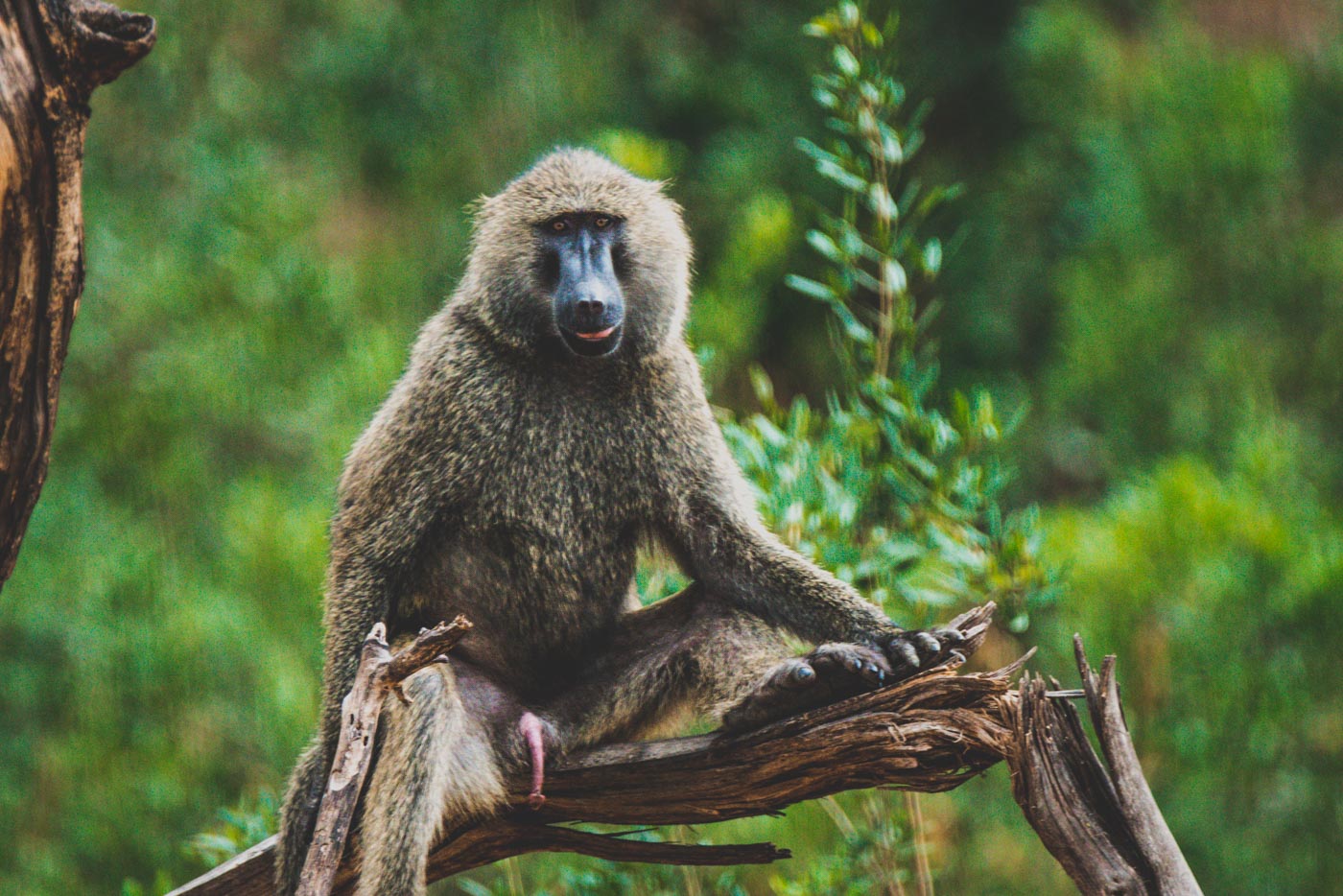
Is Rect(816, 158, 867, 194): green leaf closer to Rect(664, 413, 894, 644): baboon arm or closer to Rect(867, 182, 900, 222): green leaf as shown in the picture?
Rect(867, 182, 900, 222): green leaf

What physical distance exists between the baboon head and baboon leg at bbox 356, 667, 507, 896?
0.82 meters

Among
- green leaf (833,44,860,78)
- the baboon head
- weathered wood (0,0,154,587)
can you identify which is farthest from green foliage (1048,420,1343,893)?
weathered wood (0,0,154,587)

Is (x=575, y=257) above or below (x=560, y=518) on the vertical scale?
above

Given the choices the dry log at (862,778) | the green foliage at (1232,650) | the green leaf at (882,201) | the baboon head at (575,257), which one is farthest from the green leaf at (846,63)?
the green foliage at (1232,650)

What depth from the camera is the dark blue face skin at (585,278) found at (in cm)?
313

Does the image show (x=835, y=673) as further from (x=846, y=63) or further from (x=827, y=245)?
(x=846, y=63)

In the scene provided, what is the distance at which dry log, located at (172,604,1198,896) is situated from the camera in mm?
2605

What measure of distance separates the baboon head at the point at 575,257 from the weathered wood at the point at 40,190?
2.96ft

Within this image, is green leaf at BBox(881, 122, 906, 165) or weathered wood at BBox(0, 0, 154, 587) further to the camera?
green leaf at BBox(881, 122, 906, 165)

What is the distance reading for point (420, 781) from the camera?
9.59 feet

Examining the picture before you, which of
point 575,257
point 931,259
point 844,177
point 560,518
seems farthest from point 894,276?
point 560,518

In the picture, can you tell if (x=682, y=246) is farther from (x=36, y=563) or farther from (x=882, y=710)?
(x=36, y=563)

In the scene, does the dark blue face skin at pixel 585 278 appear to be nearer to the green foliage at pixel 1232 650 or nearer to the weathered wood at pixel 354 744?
the weathered wood at pixel 354 744

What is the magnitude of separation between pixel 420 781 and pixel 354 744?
1.58 ft
